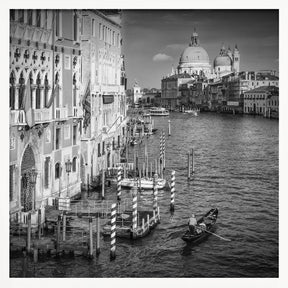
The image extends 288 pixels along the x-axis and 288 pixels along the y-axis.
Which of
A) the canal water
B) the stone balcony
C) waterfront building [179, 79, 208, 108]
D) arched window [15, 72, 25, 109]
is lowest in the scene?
the canal water

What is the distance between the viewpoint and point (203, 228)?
6441 mm

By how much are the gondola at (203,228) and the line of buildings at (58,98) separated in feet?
4.43

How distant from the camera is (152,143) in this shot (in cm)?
1520

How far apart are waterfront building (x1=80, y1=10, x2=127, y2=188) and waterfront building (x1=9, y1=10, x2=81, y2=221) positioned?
0.23m

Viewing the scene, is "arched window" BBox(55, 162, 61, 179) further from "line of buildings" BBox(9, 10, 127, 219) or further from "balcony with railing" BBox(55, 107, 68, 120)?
"balcony with railing" BBox(55, 107, 68, 120)

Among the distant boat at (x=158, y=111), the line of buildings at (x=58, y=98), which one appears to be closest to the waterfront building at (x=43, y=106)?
the line of buildings at (x=58, y=98)

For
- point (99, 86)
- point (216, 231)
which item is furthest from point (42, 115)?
point (216, 231)

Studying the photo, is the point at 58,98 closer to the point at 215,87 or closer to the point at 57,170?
the point at 57,170

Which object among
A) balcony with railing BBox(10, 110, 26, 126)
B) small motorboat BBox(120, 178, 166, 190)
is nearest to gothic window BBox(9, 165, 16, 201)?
balcony with railing BBox(10, 110, 26, 126)

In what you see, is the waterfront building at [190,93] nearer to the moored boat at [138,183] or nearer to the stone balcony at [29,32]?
the moored boat at [138,183]

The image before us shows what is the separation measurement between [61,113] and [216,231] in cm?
194

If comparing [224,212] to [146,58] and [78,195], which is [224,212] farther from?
[146,58]

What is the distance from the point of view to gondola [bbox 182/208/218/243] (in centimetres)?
628
